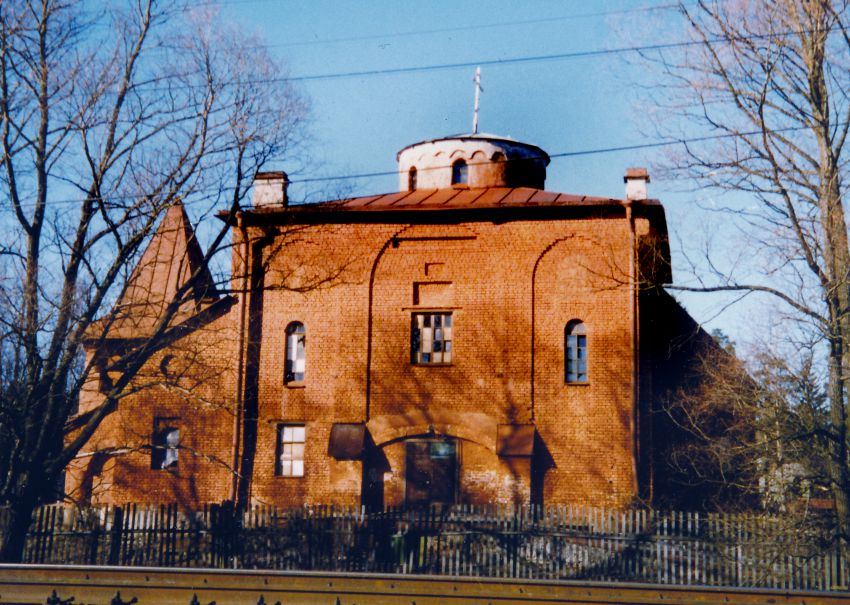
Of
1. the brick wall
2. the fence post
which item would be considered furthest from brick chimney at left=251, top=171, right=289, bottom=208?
the fence post

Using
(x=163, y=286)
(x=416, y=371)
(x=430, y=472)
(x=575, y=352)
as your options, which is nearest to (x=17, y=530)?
(x=430, y=472)

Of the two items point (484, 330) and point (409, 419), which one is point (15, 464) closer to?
point (409, 419)

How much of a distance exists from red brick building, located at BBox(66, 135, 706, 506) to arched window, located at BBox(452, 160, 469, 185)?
14.4ft

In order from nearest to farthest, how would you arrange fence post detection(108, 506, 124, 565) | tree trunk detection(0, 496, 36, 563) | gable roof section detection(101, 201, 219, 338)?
tree trunk detection(0, 496, 36, 563) < fence post detection(108, 506, 124, 565) < gable roof section detection(101, 201, 219, 338)

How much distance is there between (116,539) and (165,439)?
6.57 meters

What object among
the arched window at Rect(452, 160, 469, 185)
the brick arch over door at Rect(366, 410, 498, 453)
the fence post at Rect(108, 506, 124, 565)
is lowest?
the fence post at Rect(108, 506, 124, 565)

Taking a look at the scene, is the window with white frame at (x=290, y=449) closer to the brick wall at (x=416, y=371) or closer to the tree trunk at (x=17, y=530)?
the brick wall at (x=416, y=371)

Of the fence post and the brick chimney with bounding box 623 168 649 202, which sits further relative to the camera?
the brick chimney with bounding box 623 168 649 202

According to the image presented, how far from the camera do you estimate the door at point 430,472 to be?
69.2 feet

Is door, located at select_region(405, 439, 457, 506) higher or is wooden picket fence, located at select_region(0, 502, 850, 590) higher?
door, located at select_region(405, 439, 457, 506)

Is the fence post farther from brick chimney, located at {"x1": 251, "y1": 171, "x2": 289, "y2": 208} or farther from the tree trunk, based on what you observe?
brick chimney, located at {"x1": 251, "y1": 171, "x2": 289, "y2": 208}

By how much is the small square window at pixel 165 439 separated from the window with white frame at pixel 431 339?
6062 millimetres

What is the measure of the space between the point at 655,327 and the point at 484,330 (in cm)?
431

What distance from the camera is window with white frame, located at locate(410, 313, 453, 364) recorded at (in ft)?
71.8
